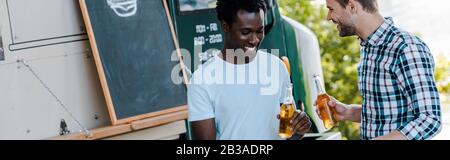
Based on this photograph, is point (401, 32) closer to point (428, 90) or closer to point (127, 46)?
point (428, 90)

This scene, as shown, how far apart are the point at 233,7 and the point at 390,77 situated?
672 millimetres

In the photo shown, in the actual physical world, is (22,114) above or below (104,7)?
below

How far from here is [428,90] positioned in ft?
9.87

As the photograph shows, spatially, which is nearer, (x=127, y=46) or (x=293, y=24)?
(x=127, y=46)

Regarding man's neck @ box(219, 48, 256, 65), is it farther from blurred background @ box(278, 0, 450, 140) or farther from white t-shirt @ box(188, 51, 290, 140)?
blurred background @ box(278, 0, 450, 140)

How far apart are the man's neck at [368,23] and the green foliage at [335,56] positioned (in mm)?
5068

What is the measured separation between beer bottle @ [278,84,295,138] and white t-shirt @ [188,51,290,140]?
0.04 meters

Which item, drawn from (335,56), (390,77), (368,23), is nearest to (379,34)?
(368,23)

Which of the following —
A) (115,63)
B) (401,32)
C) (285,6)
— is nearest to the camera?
(401,32)

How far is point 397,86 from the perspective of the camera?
3135mm

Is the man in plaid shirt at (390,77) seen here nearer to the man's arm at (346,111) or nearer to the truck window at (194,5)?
the man's arm at (346,111)
